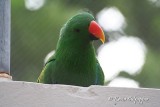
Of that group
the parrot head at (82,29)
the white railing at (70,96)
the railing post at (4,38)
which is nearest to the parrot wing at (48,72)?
the parrot head at (82,29)

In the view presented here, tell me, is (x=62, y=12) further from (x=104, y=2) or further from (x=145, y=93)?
(x=145, y=93)

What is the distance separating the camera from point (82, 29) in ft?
6.53

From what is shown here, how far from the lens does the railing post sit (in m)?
1.37

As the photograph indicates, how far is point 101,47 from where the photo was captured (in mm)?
3215

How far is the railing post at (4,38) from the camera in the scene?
1370 millimetres

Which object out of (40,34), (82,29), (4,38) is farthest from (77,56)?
(40,34)

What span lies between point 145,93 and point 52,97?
27 centimetres

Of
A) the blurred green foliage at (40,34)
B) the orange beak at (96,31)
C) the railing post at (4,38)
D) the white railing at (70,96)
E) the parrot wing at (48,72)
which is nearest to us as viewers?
the white railing at (70,96)

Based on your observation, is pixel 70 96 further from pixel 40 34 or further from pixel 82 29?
pixel 40 34

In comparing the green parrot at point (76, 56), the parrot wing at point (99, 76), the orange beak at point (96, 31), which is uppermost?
the orange beak at point (96, 31)

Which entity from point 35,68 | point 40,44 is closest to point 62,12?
point 40,44

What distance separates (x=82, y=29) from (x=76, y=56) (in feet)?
0.44

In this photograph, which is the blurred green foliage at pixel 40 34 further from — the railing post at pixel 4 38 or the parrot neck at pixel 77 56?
the railing post at pixel 4 38

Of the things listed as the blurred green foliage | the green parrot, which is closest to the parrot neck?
the green parrot
